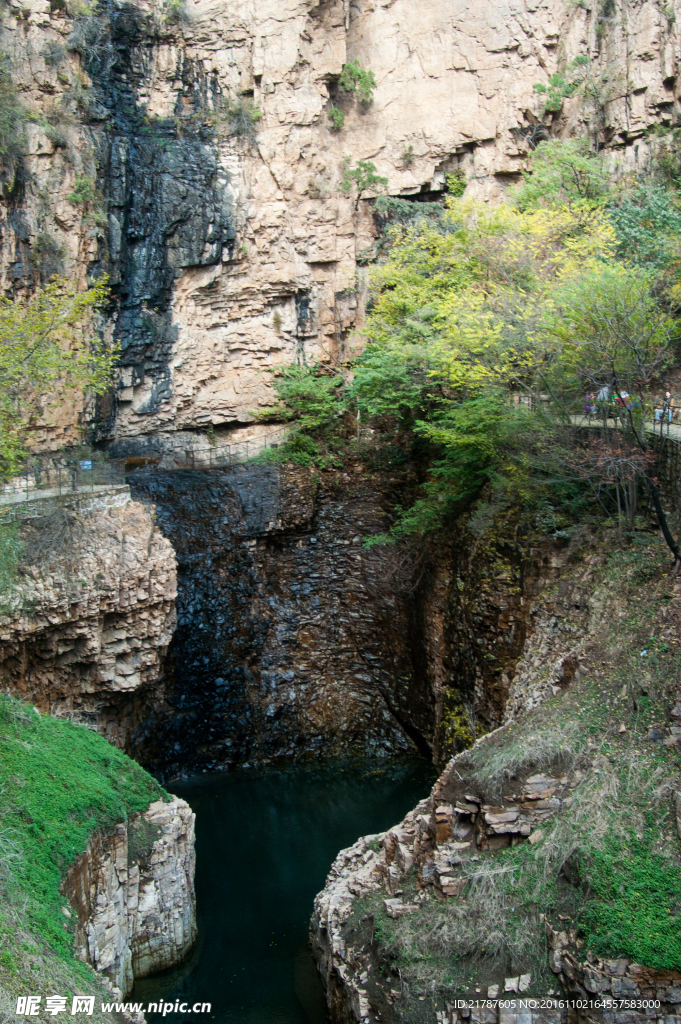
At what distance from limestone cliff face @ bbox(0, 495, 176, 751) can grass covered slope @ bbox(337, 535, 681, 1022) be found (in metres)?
6.91

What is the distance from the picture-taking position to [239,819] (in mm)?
16625

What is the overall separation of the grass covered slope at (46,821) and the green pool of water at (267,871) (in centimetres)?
279

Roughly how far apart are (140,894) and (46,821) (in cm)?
279

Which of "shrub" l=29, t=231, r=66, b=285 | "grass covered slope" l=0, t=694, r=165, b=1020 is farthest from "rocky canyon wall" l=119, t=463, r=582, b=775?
"shrub" l=29, t=231, r=66, b=285

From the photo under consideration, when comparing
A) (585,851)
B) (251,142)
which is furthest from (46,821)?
(251,142)

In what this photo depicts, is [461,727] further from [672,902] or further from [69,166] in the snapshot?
[69,166]

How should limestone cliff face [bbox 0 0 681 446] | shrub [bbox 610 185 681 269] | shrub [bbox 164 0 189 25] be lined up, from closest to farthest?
shrub [bbox 610 185 681 269] → limestone cliff face [bbox 0 0 681 446] → shrub [bbox 164 0 189 25]

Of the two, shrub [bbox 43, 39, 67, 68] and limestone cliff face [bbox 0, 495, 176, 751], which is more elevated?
shrub [bbox 43, 39, 67, 68]

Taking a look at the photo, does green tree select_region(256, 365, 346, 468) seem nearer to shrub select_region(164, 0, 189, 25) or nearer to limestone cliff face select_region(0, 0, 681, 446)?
limestone cliff face select_region(0, 0, 681, 446)

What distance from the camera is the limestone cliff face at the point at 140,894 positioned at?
1052 centimetres

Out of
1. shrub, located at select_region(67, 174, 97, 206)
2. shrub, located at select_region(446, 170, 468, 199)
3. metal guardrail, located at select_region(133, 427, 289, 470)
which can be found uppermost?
shrub, located at select_region(446, 170, 468, 199)

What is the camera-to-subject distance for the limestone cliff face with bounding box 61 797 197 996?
34.5 feet

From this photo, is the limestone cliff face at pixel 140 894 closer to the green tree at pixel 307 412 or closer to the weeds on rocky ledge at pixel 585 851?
the weeds on rocky ledge at pixel 585 851

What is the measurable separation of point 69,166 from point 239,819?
17.0 meters
